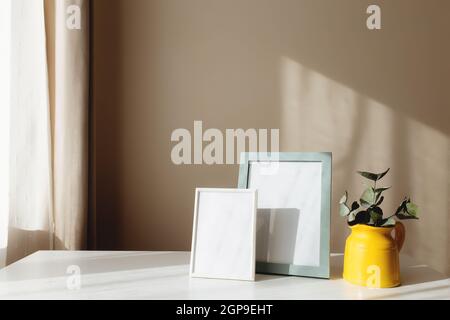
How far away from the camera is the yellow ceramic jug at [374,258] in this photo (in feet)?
2.92

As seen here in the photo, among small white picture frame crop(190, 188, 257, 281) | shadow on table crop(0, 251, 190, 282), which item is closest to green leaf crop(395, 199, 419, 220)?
small white picture frame crop(190, 188, 257, 281)

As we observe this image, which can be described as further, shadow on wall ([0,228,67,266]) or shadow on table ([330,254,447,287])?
shadow on wall ([0,228,67,266])

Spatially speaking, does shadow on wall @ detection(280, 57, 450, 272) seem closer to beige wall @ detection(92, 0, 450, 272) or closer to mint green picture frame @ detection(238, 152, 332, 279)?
beige wall @ detection(92, 0, 450, 272)

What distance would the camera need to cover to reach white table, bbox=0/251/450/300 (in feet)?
2.80

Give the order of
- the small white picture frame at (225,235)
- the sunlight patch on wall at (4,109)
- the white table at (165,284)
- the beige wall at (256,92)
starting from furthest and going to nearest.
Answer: the beige wall at (256,92) → the sunlight patch on wall at (4,109) → the small white picture frame at (225,235) → the white table at (165,284)

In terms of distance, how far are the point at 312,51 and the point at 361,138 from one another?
449 millimetres

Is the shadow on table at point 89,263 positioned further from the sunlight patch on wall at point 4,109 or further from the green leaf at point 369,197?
the green leaf at point 369,197

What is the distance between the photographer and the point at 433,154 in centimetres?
178

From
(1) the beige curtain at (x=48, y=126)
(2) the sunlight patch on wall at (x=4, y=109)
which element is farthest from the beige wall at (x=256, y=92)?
(2) the sunlight patch on wall at (x=4, y=109)

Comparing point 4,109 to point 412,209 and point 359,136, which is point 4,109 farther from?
point 359,136

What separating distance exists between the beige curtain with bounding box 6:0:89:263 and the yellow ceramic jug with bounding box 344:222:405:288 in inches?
42.1

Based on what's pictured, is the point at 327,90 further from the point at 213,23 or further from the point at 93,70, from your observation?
the point at 93,70

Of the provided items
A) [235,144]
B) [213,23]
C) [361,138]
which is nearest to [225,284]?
[235,144]

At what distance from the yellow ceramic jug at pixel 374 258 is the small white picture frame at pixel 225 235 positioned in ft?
0.79
